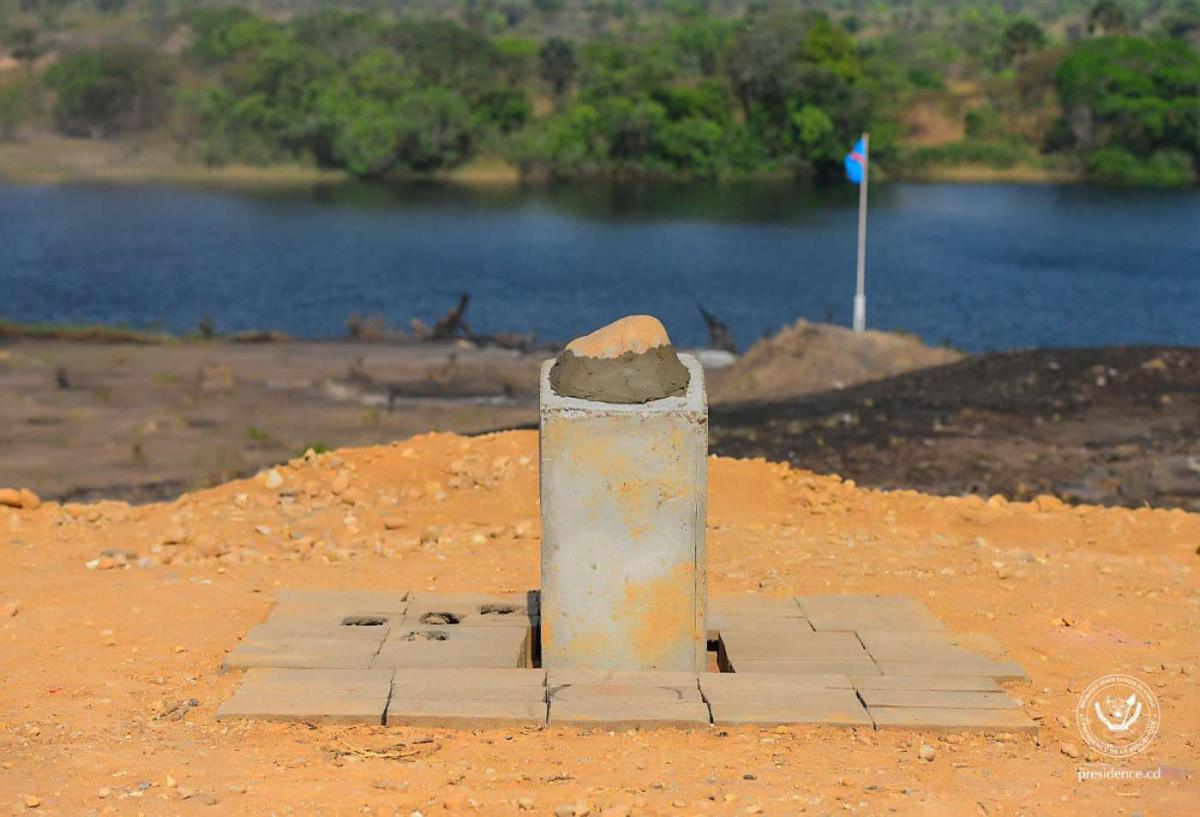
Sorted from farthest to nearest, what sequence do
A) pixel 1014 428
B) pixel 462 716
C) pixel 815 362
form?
pixel 815 362 → pixel 1014 428 → pixel 462 716

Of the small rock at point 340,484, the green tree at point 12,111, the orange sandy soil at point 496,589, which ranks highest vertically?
the orange sandy soil at point 496,589

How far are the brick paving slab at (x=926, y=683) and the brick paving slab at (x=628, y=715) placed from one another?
83 cm

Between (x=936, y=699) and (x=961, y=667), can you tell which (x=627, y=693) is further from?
(x=961, y=667)

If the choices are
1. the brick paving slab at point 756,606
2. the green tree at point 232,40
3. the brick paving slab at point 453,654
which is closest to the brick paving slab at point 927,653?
the brick paving slab at point 756,606

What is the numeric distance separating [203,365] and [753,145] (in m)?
57.8

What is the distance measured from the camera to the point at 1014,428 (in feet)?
59.6

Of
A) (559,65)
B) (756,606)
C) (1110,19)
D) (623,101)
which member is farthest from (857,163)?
(1110,19)

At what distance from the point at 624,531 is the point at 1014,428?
467 inches

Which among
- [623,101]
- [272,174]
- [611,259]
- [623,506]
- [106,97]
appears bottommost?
[272,174]

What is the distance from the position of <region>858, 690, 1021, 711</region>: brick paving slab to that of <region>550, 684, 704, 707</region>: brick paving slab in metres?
0.76

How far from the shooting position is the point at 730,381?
26797mm

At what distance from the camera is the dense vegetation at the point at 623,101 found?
261ft

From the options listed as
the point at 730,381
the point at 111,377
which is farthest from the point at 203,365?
the point at 730,381

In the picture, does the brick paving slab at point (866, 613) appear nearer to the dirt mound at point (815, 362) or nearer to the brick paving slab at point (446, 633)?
the brick paving slab at point (446, 633)
